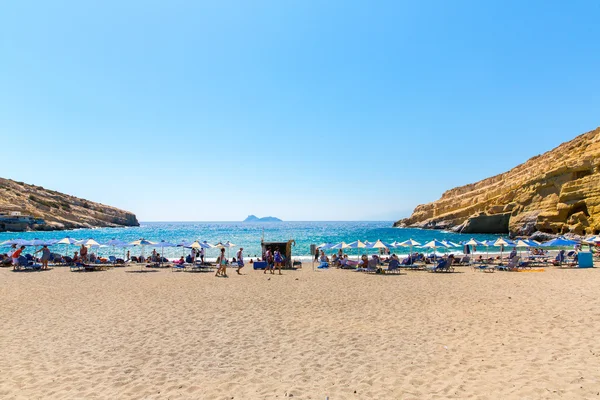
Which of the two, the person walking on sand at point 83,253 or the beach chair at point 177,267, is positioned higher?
the person walking on sand at point 83,253

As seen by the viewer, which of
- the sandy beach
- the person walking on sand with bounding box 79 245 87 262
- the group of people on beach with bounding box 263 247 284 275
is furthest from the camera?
the person walking on sand with bounding box 79 245 87 262

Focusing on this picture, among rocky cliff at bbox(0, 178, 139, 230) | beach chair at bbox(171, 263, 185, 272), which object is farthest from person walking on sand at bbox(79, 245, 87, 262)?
rocky cliff at bbox(0, 178, 139, 230)

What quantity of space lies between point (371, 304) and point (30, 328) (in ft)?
30.4

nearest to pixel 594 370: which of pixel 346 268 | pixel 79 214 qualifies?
pixel 346 268

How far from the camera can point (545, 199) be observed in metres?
55.7

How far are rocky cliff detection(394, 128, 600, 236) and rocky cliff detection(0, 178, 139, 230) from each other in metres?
109

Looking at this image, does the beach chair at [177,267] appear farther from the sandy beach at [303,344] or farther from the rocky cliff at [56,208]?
the rocky cliff at [56,208]

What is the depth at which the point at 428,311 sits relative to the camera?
1046 centimetres

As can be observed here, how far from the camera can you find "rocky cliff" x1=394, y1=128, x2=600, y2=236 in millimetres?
47844

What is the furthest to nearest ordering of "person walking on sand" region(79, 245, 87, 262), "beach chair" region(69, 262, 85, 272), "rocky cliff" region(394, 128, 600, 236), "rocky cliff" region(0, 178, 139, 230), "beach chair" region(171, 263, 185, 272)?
"rocky cliff" region(0, 178, 139, 230), "rocky cliff" region(394, 128, 600, 236), "person walking on sand" region(79, 245, 87, 262), "beach chair" region(171, 263, 185, 272), "beach chair" region(69, 262, 85, 272)

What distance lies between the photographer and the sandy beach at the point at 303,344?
548 cm

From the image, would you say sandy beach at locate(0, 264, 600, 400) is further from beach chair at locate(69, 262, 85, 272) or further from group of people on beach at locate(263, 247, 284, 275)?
beach chair at locate(69, 262, 85, 272)

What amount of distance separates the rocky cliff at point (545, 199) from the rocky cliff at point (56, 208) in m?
109

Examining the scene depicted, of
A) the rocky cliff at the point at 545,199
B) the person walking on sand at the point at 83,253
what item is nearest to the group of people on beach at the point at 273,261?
the person walking on sand at the point at 83,253
